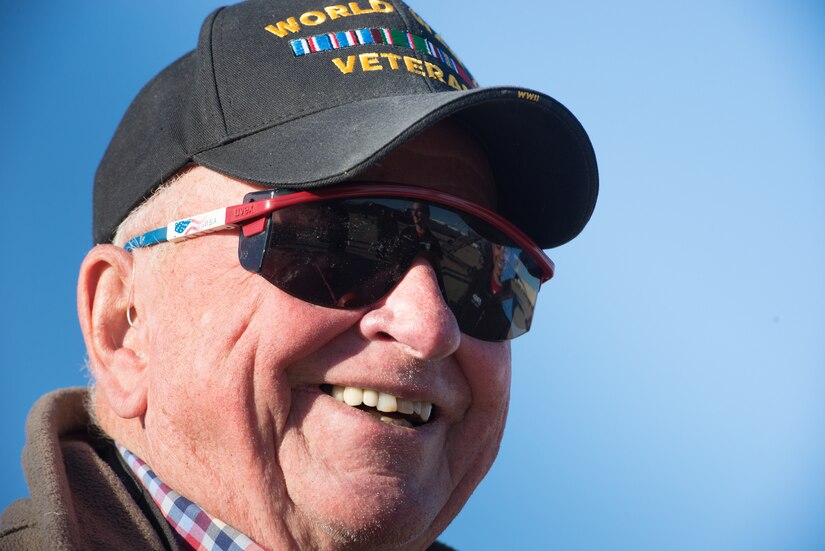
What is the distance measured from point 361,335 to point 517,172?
2.07 ft

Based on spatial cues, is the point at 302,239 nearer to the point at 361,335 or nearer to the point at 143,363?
the point at 361,335

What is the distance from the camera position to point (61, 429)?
2020 millimetres

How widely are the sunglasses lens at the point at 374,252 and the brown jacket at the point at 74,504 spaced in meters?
0.58

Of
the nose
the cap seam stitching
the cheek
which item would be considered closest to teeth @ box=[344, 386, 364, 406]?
the nose

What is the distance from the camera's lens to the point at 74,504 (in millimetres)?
1692

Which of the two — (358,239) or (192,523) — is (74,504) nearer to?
(192,523)

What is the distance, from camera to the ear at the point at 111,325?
71.2 inches

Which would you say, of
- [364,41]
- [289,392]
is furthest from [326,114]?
[289,392]

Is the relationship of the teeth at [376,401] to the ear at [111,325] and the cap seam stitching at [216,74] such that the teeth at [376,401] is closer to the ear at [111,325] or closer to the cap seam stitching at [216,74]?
the ear at [111,325]

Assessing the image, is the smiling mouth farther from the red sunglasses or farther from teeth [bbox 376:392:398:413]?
the red sunglasses

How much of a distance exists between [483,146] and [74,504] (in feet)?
3.82

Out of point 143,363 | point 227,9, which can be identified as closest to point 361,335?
point 143,363

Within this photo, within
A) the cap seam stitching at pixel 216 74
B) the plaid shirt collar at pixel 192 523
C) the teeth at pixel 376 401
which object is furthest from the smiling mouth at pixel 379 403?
the cap seam stitching at pixel 216 74

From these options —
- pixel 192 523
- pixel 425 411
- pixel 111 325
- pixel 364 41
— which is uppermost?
pixel 364 41
